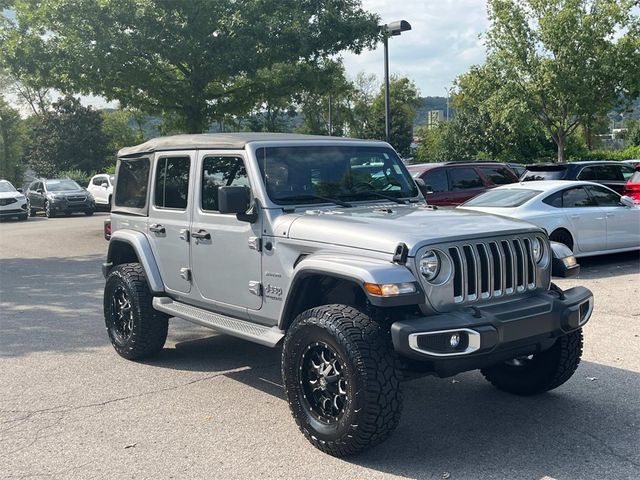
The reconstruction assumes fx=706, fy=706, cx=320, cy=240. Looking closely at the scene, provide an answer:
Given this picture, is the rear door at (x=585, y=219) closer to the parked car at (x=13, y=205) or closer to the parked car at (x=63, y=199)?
the parked car at (x=63, y=199)

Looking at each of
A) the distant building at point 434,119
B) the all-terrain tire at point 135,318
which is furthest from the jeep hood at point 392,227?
the distant building at point 434,119

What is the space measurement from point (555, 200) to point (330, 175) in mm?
6673

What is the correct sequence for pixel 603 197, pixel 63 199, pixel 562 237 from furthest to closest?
pixel 63 199, pixel 603 197, pixel 562 237

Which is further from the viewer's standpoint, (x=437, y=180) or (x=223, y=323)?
(x=437, y=180)

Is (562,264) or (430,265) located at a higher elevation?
(430,265)

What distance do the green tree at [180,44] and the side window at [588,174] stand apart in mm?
6400

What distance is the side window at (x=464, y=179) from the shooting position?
14.3 meters

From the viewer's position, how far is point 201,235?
229 inches

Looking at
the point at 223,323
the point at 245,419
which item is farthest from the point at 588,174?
the point at 245,419

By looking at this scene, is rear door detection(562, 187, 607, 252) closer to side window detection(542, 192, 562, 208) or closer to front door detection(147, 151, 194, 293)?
side window detection(542, 192, 562, 208)

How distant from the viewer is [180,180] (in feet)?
20.5

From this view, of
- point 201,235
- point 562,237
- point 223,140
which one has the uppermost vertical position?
point 223,140

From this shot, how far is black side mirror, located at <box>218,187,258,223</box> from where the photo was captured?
16.6 feet

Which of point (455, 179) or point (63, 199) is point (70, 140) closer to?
point (63, 199)
